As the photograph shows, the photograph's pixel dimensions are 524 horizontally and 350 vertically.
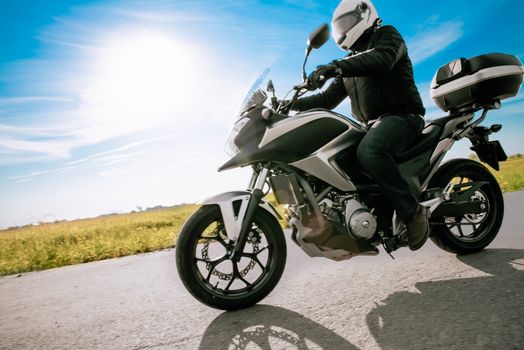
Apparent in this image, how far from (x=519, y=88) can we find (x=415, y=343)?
110 inches

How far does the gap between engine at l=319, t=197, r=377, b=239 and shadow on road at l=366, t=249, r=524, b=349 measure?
18.9 inches

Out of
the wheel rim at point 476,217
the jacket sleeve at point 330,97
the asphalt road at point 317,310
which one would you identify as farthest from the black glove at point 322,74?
the wheel rim at point 476,217

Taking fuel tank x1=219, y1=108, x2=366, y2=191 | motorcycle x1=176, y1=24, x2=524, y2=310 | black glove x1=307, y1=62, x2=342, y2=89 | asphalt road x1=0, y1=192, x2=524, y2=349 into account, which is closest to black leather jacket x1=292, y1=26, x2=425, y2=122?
black glove x1=307, y1=62, x2=342, y2=89

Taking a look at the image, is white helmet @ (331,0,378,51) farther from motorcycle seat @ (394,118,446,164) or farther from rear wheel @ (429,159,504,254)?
rear wheel @ (429,159,504,254)

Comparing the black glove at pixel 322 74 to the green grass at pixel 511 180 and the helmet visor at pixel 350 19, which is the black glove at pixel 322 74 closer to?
the helmet visor at pixel 350 19

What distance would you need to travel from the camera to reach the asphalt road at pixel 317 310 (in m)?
1.91

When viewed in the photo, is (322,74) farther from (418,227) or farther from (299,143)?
(418,227)

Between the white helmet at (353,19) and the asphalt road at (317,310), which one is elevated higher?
the white helmet at (353,19)

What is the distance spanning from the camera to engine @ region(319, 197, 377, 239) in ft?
8.61

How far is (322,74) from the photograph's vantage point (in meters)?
2.47

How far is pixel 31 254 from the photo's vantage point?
215 inches

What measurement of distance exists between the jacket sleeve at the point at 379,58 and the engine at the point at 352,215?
946 mm

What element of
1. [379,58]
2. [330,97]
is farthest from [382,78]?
[330,97]

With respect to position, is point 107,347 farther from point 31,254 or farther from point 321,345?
point 31,254
